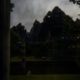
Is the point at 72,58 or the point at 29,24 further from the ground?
the point at 29,24

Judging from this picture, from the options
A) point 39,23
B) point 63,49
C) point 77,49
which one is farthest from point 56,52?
point 39,23

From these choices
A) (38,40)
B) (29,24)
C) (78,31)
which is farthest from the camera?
(78,31)

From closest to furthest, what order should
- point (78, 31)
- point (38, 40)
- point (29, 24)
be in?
point (29, 24) < point (38, 40) < point (78, 31)

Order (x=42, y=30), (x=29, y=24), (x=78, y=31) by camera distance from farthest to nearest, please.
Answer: (x=78, y=31), (x=42, y=30), (x=29, y=24)

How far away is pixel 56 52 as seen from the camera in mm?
4285

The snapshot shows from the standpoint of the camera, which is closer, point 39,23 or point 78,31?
point 39,23

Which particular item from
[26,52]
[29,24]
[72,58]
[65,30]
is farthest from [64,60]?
[29,24]

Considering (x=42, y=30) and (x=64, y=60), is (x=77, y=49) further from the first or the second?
(x=42, y=30)

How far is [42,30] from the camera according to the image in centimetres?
425

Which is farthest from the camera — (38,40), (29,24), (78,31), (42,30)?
(78,31)

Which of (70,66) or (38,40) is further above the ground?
(38,40)

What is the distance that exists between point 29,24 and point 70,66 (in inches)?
57.0

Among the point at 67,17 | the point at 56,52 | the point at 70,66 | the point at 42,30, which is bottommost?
the point at 70,66

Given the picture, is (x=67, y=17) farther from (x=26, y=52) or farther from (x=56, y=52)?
(x=26, y=52)
